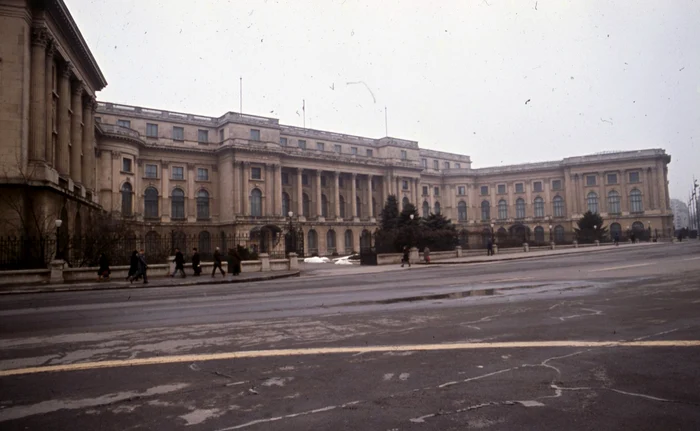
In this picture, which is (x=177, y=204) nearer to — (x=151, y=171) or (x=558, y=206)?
(x=151, y=171)

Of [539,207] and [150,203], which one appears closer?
[150,203]

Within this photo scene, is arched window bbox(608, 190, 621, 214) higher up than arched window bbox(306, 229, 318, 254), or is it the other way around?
arched window bbox(608, 190, 621, 214)

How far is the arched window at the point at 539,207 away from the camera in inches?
3718

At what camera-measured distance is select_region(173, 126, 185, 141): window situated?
6375 centimetres

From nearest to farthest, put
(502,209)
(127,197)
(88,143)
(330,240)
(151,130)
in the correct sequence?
(88,143) → (127,197) → (151,130) → (330,240) → (502,209)

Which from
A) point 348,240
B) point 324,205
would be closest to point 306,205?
point 324,205

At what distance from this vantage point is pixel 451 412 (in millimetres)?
4234

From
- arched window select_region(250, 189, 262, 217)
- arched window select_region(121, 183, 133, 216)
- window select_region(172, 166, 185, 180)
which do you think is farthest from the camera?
arched window select_region(250, 189, 262, 217)

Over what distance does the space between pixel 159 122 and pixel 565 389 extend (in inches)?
2593

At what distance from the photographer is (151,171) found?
6184 cm

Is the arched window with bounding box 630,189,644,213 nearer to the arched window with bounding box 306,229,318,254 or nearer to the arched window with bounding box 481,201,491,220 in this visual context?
the arched window with bounding box 481,201,491,220

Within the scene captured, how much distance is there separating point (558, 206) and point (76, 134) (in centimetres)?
8420

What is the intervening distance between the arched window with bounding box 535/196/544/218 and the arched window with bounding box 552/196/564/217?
7.57 feet

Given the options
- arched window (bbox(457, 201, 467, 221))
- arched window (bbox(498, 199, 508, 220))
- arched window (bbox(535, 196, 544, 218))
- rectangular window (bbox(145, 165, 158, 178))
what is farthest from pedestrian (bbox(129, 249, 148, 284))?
arched window (bbox(535, 196, 544, 218))
